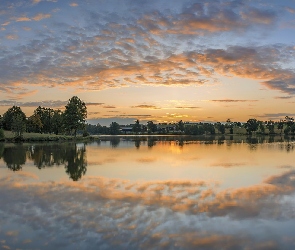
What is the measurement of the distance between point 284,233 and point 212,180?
9552 mm

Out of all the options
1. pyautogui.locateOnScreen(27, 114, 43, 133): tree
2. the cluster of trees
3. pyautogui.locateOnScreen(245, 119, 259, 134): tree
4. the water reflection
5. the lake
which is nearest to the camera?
the lake

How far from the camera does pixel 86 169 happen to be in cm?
2447

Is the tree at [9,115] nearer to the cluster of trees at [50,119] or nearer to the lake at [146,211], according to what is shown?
the cluster of trees at [50,119]

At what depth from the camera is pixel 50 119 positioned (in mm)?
97125

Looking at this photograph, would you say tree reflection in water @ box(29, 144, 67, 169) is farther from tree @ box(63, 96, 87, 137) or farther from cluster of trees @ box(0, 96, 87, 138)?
tree @ box(63, 96, 87, 137)

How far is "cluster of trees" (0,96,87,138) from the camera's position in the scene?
3182 inches

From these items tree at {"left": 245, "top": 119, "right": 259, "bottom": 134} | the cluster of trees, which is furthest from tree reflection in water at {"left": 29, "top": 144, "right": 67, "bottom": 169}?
tree at {"left": 245, "top": 119, "right": 259, "bottom": 134}

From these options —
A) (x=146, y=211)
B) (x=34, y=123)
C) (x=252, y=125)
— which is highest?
(x=252, y=125)

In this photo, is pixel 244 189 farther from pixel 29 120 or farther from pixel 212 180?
pixel 29 120

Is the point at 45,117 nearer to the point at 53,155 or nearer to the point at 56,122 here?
the point at 56,122

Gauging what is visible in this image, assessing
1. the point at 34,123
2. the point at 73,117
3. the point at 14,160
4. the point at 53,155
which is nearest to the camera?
the point at 14,160

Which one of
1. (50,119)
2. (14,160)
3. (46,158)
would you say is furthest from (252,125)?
(14,160)

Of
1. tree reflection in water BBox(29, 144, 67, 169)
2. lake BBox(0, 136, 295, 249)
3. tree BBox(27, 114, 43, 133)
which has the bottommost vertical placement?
lake BBox(0, 136, 295, 249)

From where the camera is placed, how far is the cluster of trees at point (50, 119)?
265ft
